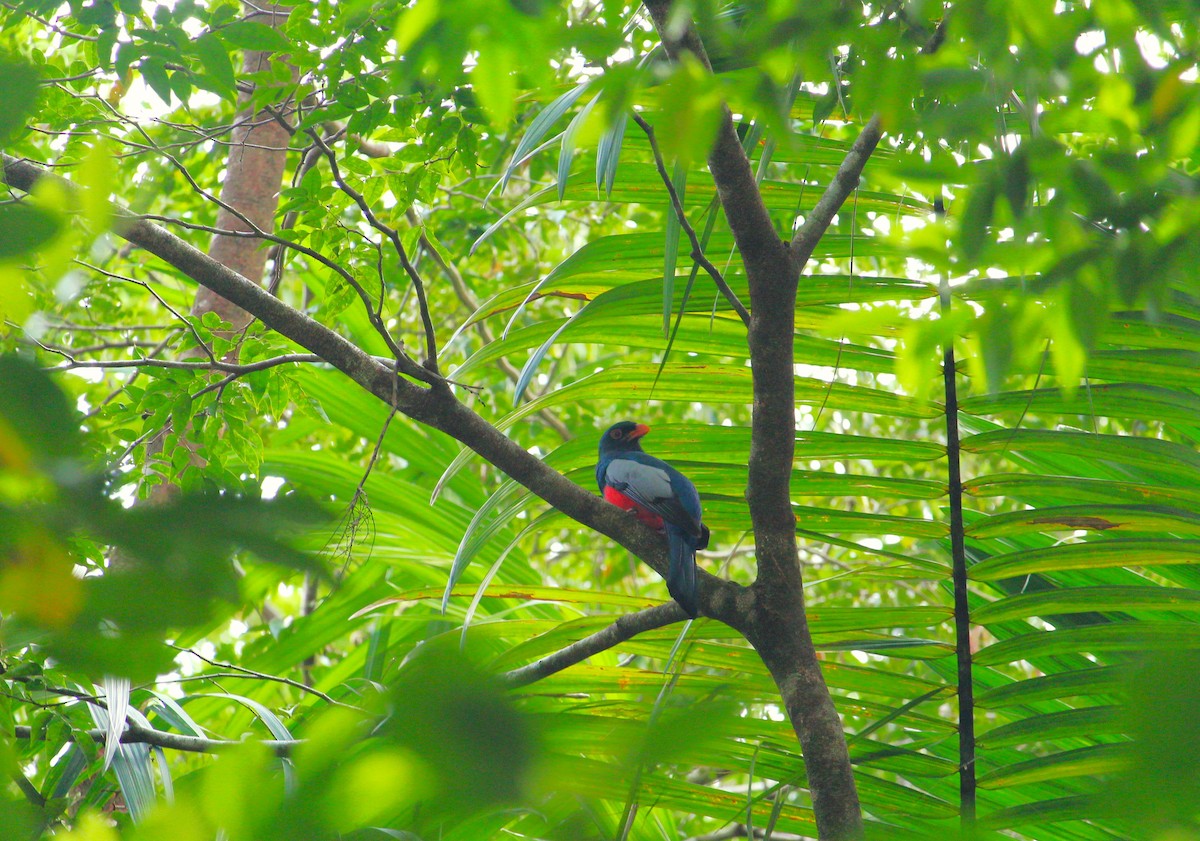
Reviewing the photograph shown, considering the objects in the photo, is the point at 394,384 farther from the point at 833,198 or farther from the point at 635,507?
the point at 635,507

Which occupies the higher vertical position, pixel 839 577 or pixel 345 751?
pixel 839 577

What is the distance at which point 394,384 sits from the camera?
1.86 metres

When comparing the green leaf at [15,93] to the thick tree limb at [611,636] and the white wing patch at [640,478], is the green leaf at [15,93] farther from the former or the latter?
the white wing patch at [640,478]

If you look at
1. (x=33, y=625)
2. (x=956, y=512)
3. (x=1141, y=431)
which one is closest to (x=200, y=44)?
(x=956, y=512)

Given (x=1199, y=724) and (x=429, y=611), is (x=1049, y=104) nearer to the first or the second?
(x=1199, y=724)

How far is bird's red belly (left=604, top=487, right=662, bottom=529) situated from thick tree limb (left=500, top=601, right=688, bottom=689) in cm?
110

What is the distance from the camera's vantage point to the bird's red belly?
3.31 m

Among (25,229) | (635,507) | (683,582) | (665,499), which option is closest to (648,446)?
(683,582)

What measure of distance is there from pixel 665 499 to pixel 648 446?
0.64 m

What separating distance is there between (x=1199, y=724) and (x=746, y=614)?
1453 mm

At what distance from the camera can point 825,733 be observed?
1733 mm

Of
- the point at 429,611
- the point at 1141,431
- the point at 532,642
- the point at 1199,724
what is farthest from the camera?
the point at 1141,431

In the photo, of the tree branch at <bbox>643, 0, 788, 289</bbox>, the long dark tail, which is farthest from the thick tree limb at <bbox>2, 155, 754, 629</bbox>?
the tree branch at <bbox>643, 0, 788, 289</bbox>

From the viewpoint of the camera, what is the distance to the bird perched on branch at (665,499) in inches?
80.0
